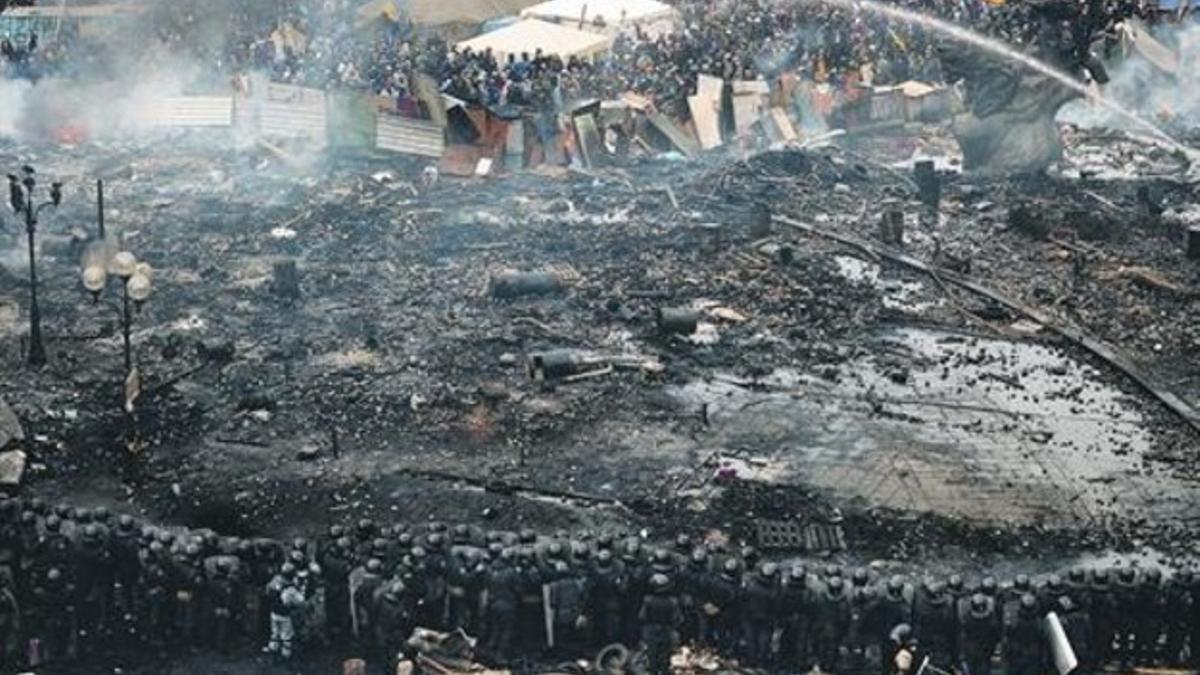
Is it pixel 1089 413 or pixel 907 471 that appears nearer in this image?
pixel 907 471

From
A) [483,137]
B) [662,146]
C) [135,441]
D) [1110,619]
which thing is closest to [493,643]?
[1110,619]


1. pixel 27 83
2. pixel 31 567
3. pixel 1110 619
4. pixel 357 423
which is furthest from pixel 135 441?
pixel 27 83

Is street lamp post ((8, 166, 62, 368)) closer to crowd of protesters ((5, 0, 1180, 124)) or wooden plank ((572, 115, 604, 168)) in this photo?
crowd of protesters ((5, 0, 1180, 124))

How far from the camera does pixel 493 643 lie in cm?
1388

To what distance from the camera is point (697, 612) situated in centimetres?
1378

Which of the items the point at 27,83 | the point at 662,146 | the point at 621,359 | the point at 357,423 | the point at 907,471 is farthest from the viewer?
the point at 27,83

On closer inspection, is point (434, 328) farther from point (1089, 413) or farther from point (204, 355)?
point (1089, 413)

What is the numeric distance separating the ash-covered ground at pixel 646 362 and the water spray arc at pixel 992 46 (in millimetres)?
2480

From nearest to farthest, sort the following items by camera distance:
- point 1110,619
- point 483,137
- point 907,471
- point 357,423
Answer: point 1110,619 → point 907,471 → point 357,423 → point 483,137

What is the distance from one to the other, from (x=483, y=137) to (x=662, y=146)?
15.6 feet

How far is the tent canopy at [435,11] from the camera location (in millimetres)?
44656

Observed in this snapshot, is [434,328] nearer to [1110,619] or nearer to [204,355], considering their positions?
[204,355]

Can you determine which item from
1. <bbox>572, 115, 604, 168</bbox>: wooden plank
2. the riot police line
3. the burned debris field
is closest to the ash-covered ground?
the burned debris field

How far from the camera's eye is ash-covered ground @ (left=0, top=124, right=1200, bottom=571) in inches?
678
